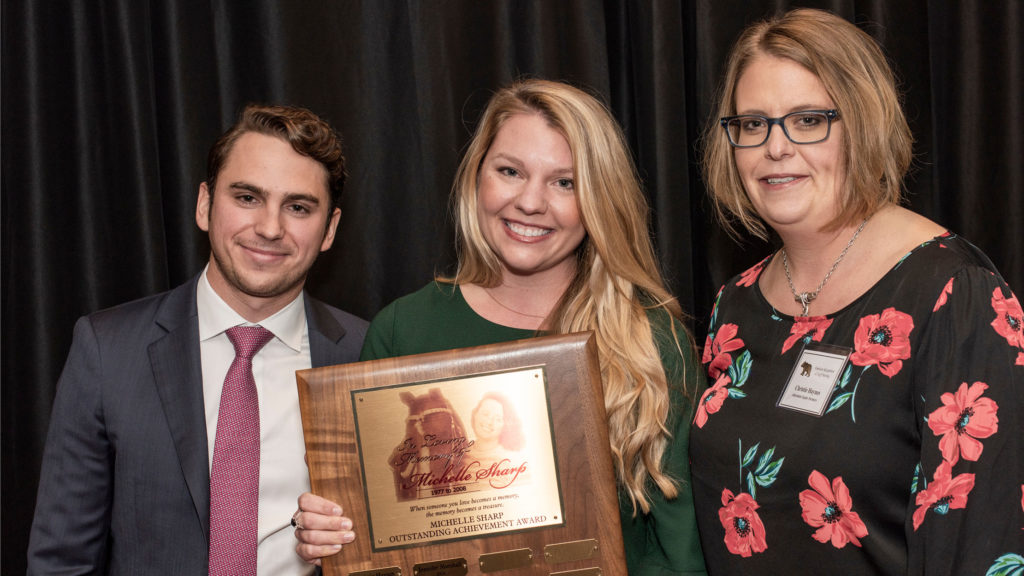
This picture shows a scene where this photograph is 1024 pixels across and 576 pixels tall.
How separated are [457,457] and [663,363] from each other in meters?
0.61

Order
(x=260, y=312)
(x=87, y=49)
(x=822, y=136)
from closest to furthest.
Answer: (x=822, y=136) < (x=260, y=312) < (x=87, y=49)

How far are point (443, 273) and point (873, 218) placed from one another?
4.64ft

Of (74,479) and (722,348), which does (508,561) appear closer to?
(722,348)

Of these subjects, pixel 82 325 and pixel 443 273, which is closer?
pixel 82 325

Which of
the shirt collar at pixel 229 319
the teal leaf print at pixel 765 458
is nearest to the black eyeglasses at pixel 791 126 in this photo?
→ the teal leaf print at pixel 765 458

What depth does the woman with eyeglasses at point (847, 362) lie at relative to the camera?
1355mm

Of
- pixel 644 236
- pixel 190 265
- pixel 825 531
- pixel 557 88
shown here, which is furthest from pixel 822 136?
pixel 190 265

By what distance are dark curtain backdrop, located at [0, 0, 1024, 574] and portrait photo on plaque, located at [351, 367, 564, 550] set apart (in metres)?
1.18

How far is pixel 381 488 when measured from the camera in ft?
5.04

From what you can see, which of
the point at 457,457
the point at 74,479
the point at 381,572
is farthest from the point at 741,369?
the point at 74,479

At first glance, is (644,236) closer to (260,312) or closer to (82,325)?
(260,312)

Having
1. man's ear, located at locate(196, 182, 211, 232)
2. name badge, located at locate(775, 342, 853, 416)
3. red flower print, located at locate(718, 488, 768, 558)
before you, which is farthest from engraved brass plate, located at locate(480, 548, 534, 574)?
man's ear, located at locate(196, 182, 211, 232)

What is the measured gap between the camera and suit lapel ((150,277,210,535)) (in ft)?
6.23

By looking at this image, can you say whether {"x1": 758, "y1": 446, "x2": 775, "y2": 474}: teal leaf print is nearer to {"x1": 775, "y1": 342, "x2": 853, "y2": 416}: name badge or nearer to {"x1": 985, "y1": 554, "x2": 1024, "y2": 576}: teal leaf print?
{"x1": 775, "y1": 342, "x2": 853, "y2": 416}: name badge
